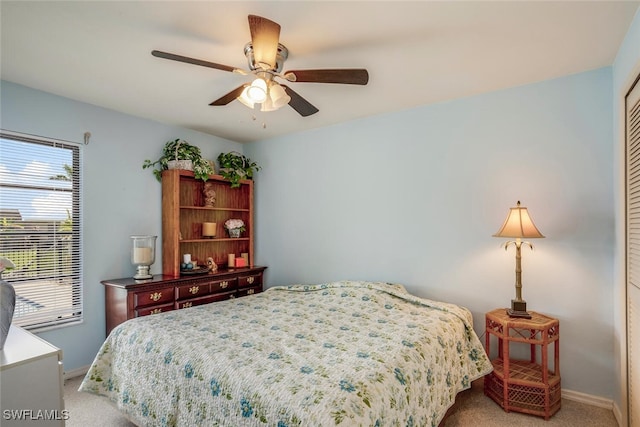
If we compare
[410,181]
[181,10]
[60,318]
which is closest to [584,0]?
[410,181]

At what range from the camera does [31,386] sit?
1.57m

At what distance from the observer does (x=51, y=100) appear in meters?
2.83

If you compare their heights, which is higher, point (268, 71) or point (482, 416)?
point (268, 71)

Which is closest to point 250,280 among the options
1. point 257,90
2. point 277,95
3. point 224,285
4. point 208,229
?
point 224,285

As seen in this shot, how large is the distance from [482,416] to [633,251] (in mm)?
1415

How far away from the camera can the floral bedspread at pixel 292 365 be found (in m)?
1.42

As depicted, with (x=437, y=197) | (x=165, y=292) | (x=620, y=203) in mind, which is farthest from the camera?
(x=165, y=292)

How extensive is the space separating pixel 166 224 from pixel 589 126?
3.88 meters

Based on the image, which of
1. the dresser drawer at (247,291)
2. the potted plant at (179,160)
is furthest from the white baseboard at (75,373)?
the potted plant at (179,160)

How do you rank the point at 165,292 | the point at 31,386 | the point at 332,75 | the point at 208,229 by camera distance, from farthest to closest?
the point at 208,229 < the point at 165,292 < the point at 332,75 < the point at 31,386

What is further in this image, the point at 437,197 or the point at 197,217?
the point at 197,217

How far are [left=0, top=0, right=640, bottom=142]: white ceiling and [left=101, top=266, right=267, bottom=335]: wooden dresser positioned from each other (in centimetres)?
168

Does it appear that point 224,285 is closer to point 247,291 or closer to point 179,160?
point 247,291

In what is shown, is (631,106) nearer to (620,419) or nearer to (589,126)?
(589,126)
